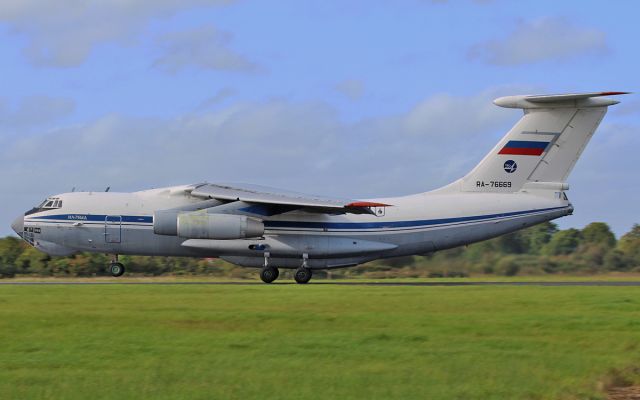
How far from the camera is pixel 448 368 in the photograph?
10.2 meters

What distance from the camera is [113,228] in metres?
26.9

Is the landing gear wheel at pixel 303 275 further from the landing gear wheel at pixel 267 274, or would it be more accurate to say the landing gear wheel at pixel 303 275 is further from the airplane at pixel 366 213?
the landing gear wheel at pixel 267 274

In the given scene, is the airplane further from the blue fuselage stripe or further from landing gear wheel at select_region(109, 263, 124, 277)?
landing gear wheel at select_region(109, 263, 124, 277)

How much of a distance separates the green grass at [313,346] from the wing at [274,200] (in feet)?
22.0

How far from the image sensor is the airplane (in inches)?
1059

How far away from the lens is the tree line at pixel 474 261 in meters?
30.0

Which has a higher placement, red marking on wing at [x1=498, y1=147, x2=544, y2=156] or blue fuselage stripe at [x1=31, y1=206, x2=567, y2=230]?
red marking on wing at [x1=498, y1=147, x2=544, y2=156]

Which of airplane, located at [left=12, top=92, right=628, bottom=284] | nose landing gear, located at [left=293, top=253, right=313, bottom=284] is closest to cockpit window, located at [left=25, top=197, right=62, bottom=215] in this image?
airplane, located at [left=12, top=92, right=628, bottom=284]

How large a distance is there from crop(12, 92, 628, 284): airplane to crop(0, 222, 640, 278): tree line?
2.53m

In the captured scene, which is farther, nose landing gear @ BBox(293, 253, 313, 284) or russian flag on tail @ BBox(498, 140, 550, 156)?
russian flag on tail @ BBox(498, 140, 550, 156)

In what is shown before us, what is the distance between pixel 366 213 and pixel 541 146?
18.1 ft

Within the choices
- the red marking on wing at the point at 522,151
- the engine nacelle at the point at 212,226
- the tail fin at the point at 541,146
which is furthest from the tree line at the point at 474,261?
the engine nacelle at the point at 212,226

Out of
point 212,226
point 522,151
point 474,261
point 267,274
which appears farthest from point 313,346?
point 474,261

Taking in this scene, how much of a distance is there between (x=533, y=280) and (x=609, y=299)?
9627 mm
